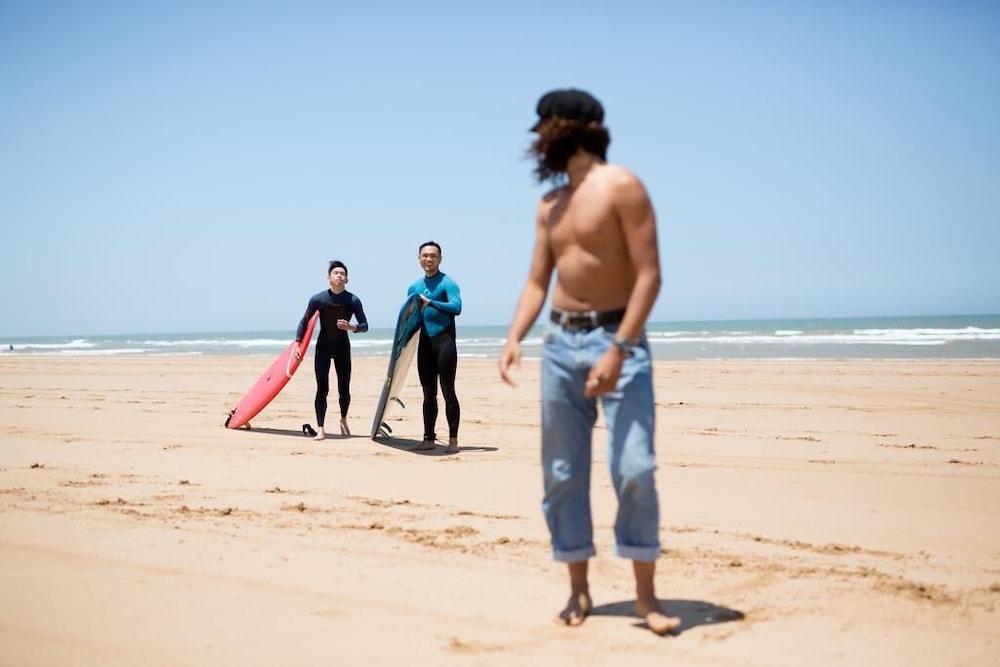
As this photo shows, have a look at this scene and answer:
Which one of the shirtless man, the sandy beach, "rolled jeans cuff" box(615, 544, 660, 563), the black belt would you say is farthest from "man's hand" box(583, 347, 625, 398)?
the sandy beach

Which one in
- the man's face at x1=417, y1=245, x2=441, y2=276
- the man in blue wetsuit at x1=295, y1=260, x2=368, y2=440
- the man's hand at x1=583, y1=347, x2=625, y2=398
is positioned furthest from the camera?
the man in blue wetsuit at x1=295, y1=260, x2=368, y2=440

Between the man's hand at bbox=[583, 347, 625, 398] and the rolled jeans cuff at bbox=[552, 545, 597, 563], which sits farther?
the rolled jeans cuff at bbox=[552, 545, 597, 563]

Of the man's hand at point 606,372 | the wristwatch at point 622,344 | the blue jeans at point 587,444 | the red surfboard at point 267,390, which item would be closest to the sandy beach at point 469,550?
the blue jeans at point 587,444

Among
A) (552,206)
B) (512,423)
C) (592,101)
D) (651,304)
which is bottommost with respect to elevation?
(512,423)

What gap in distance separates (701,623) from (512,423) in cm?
695

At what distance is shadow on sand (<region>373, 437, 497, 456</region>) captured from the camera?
7.99m

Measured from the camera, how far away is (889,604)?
11.3ft

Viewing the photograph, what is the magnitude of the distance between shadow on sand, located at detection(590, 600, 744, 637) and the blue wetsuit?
467cm

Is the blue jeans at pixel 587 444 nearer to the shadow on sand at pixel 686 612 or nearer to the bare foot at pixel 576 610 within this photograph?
the bare foot at pixel 576 610

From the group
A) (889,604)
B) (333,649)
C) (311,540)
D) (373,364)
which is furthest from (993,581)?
(373,364)

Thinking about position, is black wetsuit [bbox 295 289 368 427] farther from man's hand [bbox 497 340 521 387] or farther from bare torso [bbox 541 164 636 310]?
bare torso [bbox 541 164 636 310]

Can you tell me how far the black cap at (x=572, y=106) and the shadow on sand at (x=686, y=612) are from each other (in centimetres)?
196

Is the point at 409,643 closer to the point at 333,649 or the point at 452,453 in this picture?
the point at 333,649

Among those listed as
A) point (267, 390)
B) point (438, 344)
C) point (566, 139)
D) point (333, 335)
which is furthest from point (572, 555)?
point (267, 390)
